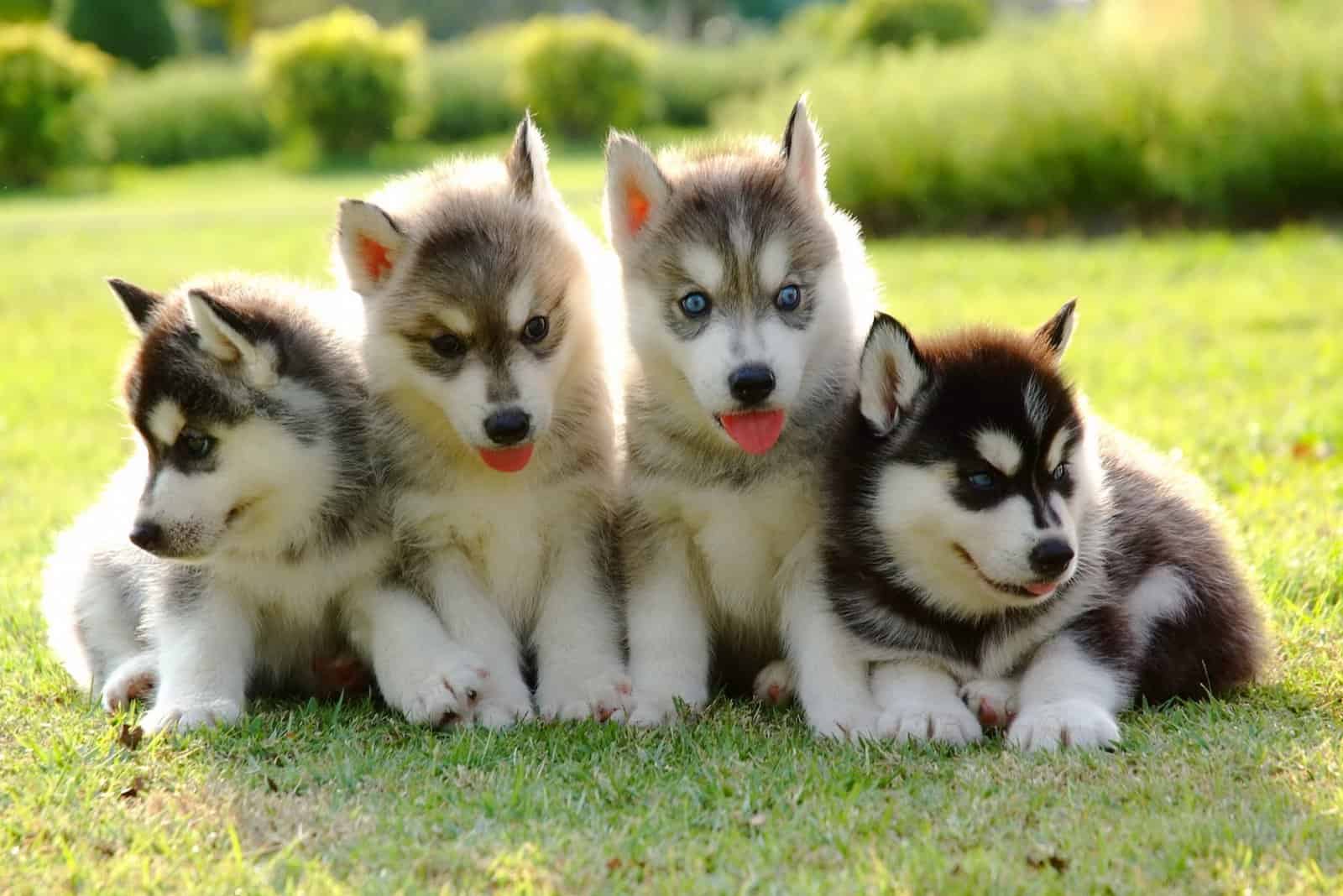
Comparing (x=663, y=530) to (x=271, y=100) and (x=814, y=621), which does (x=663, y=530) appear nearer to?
(x=814, y=621)

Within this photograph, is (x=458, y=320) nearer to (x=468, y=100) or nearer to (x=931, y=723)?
(x=931, y=723)

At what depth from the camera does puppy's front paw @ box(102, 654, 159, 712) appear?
438 centimetres

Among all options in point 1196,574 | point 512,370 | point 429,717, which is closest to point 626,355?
point 512,370

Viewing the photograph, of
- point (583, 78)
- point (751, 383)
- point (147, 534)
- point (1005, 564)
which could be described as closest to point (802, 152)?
point (751, 383)

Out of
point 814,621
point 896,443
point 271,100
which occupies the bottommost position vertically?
point 271,100

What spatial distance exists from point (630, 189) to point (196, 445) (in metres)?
1.49

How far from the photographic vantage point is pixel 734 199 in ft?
14.5

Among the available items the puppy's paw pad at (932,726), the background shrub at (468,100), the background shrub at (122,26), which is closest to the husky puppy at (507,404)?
the puppy's paw pad at (932,726)

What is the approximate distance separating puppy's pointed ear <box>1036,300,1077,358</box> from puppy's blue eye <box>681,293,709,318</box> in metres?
0.94

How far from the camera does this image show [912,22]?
31.3 m

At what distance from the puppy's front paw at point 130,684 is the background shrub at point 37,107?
24.9 m

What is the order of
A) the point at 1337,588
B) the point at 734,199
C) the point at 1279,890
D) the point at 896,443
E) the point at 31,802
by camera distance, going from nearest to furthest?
the point at 1279,890 → the point at 31,802 → the point at 896,443 → the point at 734,199 → the point at 1337,588

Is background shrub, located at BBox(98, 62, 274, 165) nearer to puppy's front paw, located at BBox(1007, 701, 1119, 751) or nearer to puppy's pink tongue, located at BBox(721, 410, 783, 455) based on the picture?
puppy's pink tongue, located at BBox(721, 410, 783, 455)

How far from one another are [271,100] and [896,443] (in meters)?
29.6
